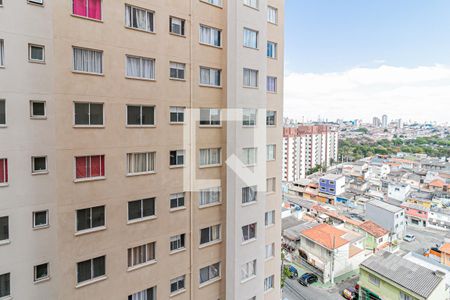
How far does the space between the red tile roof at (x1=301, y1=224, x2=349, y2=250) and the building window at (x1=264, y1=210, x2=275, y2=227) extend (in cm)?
1935

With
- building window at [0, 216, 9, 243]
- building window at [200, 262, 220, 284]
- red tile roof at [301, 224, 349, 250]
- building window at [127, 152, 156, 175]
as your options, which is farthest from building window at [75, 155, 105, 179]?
red tile roof at [301, 224, 349, 250]

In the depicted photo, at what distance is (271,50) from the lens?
11.2 m

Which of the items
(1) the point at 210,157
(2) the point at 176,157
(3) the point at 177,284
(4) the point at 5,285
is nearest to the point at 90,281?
(4) the point at 5,285

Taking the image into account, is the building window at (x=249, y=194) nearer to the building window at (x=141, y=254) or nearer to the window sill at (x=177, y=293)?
the building window at (x=141, y=254)

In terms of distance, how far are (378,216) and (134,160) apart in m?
43.7

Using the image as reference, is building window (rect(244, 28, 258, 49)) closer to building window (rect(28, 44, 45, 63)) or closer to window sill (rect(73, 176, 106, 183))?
building window (rect(28, 44, 45, 63))

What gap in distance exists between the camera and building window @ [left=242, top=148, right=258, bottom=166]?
10.1 meters

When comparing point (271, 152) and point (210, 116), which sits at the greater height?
point (210, 116)

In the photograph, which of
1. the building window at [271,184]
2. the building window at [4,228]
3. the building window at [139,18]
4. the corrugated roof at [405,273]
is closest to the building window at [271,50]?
the building window at [139,18]

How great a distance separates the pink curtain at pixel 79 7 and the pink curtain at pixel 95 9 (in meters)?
0.14

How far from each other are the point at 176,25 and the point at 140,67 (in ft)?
6.79

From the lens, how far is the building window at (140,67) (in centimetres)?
816

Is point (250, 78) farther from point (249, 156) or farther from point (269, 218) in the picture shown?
point (269, 218)

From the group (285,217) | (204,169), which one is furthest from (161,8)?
(285,217)
